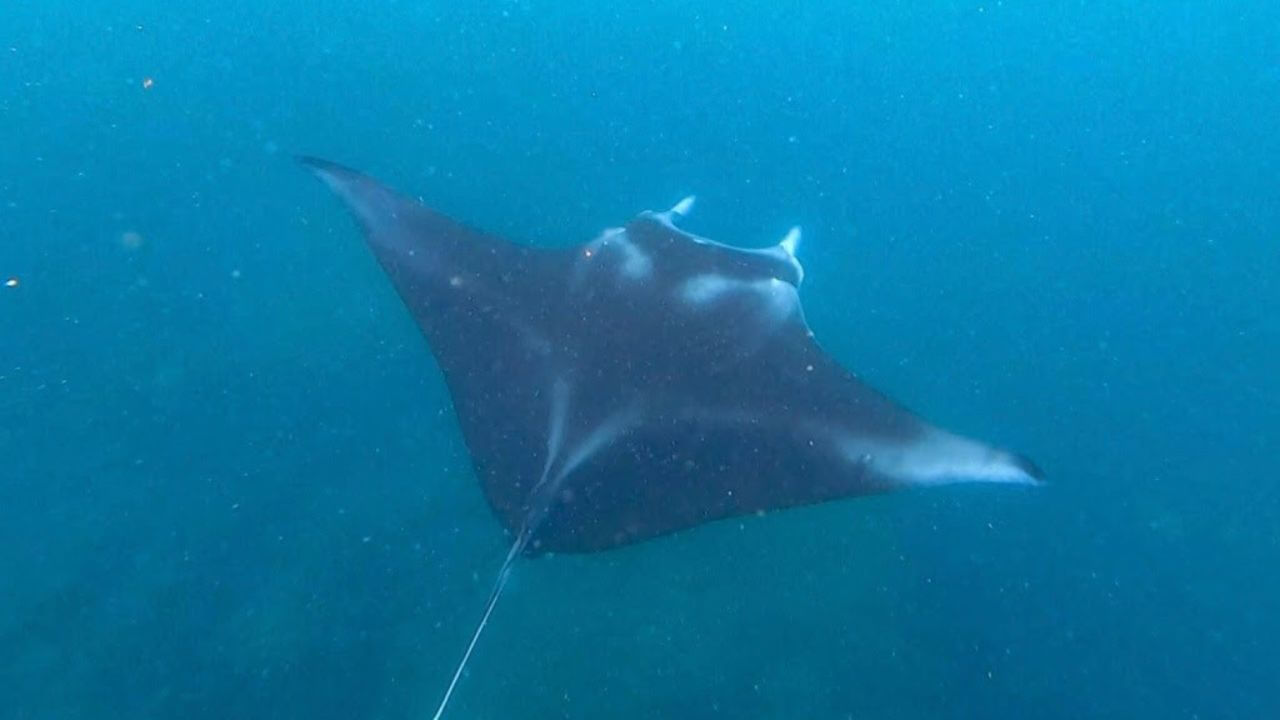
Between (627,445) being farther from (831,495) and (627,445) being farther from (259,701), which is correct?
(259,701)

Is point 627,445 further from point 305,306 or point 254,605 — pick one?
point 305,306

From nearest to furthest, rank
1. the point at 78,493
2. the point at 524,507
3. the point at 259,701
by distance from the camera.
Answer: the point at 524,507 → the point at 259,701 → the point at 78,493

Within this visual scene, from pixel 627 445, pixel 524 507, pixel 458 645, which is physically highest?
pixel 627 445

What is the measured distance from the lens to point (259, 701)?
548cm

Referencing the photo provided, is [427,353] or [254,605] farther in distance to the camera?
[427,353]

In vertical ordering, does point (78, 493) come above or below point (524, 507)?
below

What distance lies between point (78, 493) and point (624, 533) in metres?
4.87

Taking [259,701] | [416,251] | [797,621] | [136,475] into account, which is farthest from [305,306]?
[797,621]

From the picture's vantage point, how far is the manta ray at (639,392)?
450 cm

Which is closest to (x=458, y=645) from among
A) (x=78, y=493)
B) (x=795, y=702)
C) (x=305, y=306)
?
(x=795, y=702)

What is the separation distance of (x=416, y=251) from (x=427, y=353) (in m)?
2.04

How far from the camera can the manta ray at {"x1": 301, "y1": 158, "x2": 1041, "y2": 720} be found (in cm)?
450

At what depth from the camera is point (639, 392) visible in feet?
15.9

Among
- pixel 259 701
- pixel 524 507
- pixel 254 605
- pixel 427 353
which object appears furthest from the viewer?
pixel 427 353
